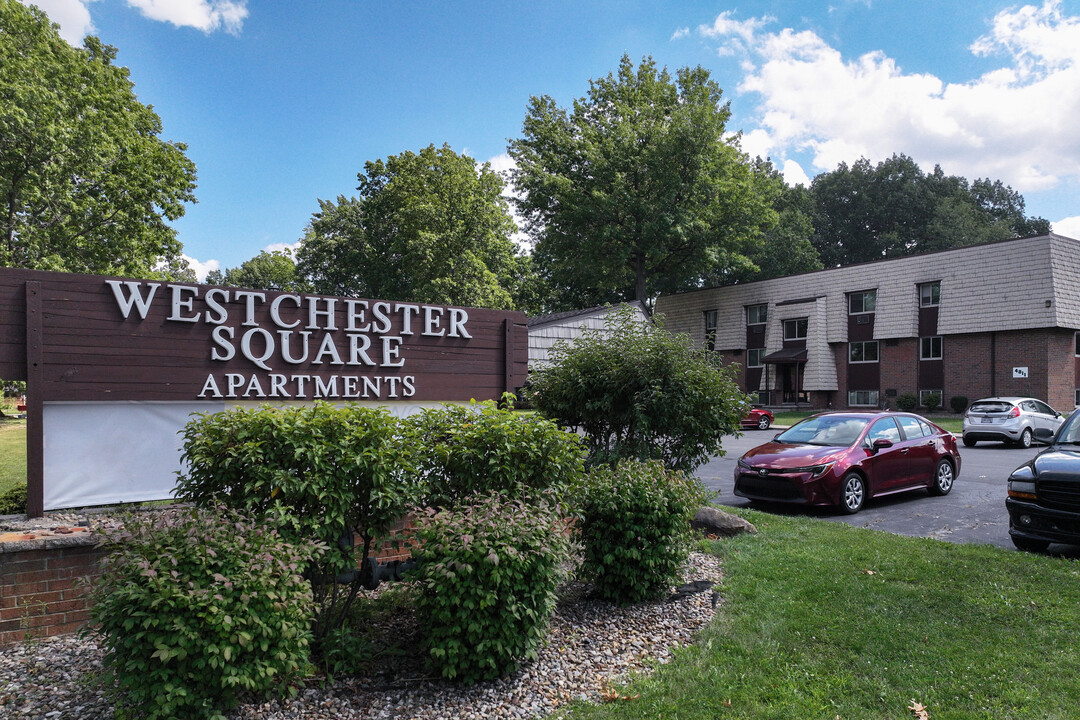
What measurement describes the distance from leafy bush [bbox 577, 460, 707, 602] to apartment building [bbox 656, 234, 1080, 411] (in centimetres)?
2350

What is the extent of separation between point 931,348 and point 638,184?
1817 centimetres

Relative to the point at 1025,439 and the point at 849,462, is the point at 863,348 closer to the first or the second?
the point at 1025,439

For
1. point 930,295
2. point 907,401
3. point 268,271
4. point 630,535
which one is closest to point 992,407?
point 907,401

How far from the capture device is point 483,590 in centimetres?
355

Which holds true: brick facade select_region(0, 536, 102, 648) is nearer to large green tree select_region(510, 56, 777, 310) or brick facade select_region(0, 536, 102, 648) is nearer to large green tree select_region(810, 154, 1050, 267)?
large green tree select_region(510, 56, 777, 310)

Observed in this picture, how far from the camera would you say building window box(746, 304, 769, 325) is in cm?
3858

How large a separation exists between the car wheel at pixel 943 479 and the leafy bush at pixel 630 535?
24.4ft

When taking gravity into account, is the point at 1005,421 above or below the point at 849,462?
below

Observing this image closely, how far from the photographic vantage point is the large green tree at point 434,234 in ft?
111

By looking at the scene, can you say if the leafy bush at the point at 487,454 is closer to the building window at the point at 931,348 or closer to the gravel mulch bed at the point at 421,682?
the gravel mulch bed at the point at 421,682

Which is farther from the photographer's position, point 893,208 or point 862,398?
point 893,208

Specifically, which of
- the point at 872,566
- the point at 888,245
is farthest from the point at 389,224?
the point at 888,245

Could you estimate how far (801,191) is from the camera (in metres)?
56.1

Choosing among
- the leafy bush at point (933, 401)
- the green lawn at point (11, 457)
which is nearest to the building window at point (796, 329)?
the leafy bush at point (933, 401)
